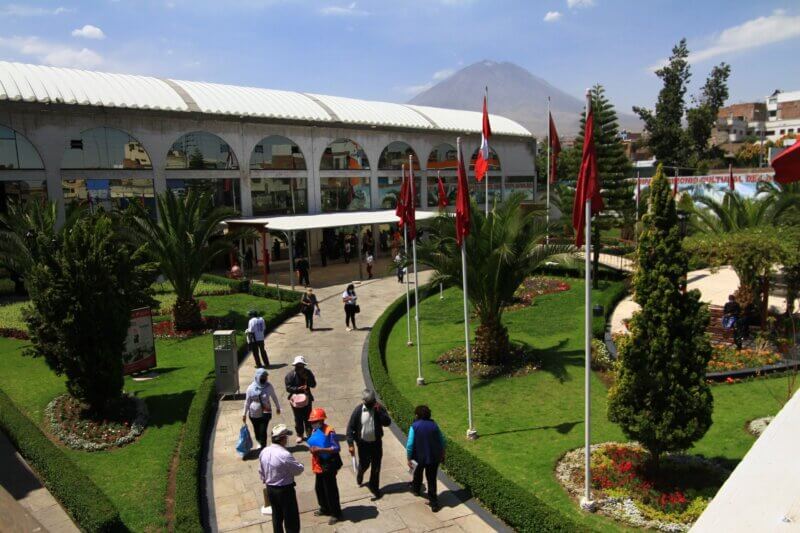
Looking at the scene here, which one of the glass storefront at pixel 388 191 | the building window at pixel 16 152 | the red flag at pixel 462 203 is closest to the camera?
the red flag at pixel 462 203

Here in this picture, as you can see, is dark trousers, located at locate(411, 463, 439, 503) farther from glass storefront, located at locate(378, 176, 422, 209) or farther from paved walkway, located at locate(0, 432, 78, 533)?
glass storefront, located at locate(378, 176, 422, 209)

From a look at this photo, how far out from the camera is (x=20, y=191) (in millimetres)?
22531

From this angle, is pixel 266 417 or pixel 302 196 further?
pixel 302 196

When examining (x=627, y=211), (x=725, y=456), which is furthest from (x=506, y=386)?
(x=627, y=211)

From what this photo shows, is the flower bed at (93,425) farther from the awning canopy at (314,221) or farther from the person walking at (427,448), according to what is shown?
the awning canopy at (314,221)

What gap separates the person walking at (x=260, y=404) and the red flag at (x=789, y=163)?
23.4 ft

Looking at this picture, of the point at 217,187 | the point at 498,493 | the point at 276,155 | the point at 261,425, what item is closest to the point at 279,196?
the point at 276,155

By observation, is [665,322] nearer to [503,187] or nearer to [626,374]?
[626,374]

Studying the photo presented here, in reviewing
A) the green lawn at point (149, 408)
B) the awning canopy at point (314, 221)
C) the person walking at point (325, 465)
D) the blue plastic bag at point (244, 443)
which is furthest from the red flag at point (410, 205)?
the awning canopy at point (314, 221)

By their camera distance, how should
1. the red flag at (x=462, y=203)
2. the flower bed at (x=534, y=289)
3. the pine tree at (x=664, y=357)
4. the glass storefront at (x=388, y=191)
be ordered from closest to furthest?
the pine tree at (x=664, y=357)
the red flag at (x=462, y=203)
the flower bed at (x=534, y=289)
the glass storefront at (x=388, y=191)

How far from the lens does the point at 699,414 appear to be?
7.04 m

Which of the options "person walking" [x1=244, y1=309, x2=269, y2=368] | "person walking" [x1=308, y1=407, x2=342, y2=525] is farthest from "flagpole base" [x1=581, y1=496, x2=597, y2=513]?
"person walking" [x1=244, y1=309, x2=269, y2=368]

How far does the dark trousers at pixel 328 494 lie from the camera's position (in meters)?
6.80

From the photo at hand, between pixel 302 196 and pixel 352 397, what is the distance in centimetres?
2129
